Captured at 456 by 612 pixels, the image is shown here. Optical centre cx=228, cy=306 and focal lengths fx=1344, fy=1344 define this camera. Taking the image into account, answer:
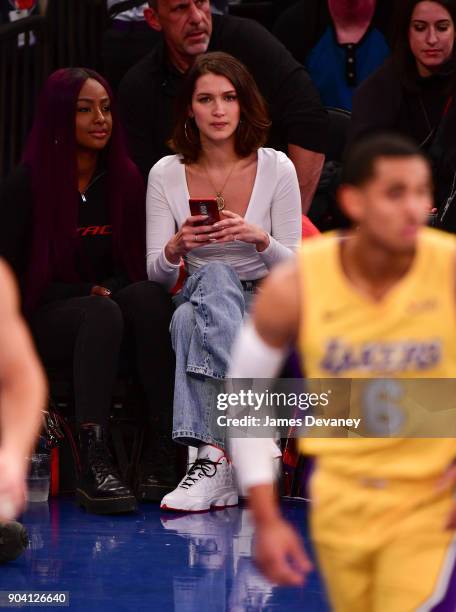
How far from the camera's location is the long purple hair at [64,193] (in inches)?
216

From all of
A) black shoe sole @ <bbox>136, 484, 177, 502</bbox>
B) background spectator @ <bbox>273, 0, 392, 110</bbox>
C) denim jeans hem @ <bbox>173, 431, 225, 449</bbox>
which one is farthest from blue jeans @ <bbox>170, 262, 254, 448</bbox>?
background spectator @ <bbox>273, 0, 392, 110</bbox>

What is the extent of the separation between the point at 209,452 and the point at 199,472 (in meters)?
0.11

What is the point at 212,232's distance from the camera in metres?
5.17

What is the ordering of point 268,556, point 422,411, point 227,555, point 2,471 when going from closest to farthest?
point 2,471 < point 268,556 < point 422,411 < point 227,555

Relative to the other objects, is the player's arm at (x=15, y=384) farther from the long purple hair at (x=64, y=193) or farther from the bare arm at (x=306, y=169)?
the bare arm at (x=306, y=169)

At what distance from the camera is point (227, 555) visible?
14.5 feet

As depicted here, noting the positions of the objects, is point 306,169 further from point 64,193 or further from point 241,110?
point 64,193

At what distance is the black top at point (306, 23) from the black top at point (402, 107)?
117 cm


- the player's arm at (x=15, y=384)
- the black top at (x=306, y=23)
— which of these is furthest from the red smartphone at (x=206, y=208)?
the player's arm at (x=15, y=384)

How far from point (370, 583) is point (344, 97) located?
427 centimetres

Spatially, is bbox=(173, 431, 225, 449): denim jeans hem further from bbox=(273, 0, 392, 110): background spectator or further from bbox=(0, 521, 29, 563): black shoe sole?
bbox=(273, 0, 392, 110): background spectator

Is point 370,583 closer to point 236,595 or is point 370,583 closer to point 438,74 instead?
point 236,595

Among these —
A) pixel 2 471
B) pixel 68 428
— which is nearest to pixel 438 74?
pixel 68 428

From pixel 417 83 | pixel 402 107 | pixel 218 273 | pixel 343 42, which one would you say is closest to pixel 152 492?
pixel 218 273
